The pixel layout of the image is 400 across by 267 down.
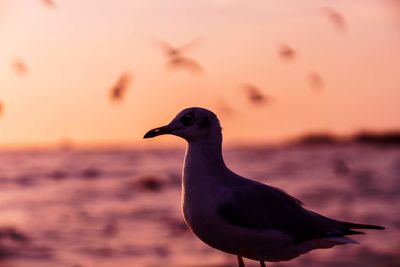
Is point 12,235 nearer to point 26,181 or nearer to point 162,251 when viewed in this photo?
point 162,251

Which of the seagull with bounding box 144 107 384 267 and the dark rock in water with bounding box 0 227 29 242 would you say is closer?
the seagull with bounding box 144 107 384 267

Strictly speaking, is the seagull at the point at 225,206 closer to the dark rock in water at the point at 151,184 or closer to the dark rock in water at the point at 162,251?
the dark rock in water at the point at 162,251

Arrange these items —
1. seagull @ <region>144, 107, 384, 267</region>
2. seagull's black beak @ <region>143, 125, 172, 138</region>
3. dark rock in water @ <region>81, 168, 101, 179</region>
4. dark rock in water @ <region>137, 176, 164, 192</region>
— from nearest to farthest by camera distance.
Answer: seagull @ <region>144, 107, 384, 267</region>
seagull's black beak @ <region>143, 125, 172, 138</region>
dark rock in water @ <region>137, 176, 164, 192</region>
dark rock in water @ <region>81, 168, 101, 179</region>

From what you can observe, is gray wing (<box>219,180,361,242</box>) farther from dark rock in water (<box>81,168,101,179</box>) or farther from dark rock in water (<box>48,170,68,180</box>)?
dark rock in water (<box>81,168,101,179</box>)

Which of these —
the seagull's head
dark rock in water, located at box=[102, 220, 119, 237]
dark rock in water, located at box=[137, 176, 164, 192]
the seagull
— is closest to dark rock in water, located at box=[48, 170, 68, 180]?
dark rock in water, located at box=[137, 176, 164, 192]

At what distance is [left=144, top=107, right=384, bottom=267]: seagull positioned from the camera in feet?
33.9

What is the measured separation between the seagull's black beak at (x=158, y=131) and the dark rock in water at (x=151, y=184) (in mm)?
29332

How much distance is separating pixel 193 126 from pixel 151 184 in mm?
31013

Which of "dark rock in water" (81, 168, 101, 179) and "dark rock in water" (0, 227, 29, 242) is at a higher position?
"dark rock in water" (81, 168, 101, 179)

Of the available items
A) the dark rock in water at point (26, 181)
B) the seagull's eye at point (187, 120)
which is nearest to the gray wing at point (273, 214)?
the seagull's eye at point (187, 120)

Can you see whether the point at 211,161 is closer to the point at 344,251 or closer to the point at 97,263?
the point at 97,263

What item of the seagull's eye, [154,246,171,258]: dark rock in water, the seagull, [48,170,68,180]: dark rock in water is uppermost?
[48,170,68,180]: dark rock in water

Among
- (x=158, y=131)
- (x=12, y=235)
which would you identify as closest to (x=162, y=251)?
(x=12, y=235)

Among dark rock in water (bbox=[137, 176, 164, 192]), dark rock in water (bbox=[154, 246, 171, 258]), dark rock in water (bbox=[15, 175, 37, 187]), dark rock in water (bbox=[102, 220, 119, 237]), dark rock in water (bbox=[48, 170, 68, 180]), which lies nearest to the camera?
dark rock in water (bbox=[154, 246, 171, 258])
